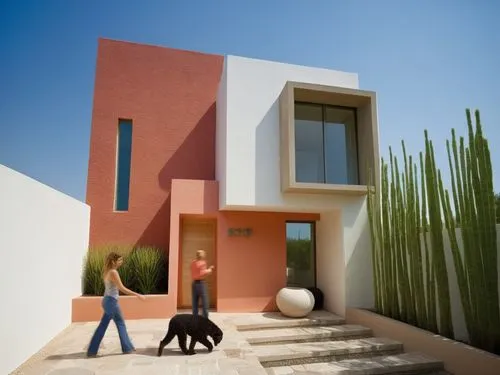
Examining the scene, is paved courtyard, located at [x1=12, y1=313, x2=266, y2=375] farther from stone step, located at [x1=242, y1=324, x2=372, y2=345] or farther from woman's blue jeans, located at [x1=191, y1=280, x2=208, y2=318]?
woman's blue jeans, located at [x1=191, y1=280, x2=208, y2=318]

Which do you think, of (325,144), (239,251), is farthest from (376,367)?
(325,144)

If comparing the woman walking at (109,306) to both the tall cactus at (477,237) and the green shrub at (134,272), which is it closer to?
the green shrub at (134,272)

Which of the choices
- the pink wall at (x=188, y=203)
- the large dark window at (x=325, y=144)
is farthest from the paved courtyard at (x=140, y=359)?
the large dark window at (x=325, y=144)

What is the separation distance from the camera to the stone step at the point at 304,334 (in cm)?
653

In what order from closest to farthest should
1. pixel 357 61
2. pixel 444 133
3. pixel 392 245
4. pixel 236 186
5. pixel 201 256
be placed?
1. pixel 444 133
2. pixel 201 256
3. pixel 392 245
4. pixel 236 186
5. pixel 357 61

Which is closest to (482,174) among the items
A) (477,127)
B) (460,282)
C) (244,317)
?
(477,127)

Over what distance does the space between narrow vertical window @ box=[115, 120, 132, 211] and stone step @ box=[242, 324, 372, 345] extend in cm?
566

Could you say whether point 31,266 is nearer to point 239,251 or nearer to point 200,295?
point 200,295

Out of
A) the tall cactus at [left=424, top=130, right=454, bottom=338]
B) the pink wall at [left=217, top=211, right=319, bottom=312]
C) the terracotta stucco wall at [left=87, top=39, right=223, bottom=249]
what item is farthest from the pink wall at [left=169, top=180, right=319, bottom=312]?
the tall cactus at [left=424, top=130, right=454, bottom=338]

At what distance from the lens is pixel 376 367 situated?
5395 mm

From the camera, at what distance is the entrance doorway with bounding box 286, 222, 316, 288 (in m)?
9.34

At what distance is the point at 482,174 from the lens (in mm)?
5262

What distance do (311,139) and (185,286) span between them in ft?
17.9

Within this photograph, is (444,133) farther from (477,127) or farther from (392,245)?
(392,245)
